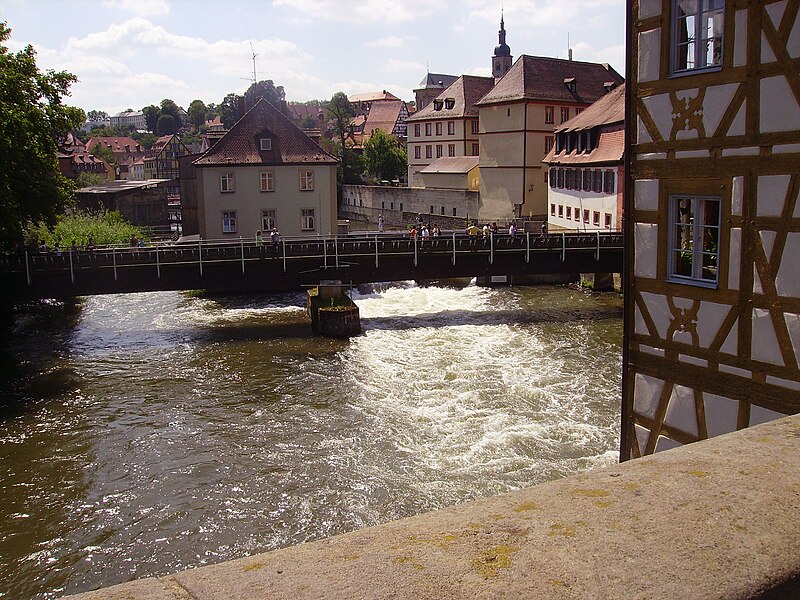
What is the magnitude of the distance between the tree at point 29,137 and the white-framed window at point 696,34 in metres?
22.3

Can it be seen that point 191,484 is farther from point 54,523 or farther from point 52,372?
point 52,372

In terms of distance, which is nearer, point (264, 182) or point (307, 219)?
point (264, 182)

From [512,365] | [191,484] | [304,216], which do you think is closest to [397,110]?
[304,216]

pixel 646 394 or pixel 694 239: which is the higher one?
pixel 694 239

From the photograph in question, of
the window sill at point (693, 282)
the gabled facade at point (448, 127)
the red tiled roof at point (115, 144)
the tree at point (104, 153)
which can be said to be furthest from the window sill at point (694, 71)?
the red tiled roof at point (115, 144)

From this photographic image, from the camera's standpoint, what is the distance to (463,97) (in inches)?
2798

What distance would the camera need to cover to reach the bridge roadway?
88.4ft

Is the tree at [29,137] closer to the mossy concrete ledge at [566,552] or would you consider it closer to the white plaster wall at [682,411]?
the white plaster wall at [682,411]

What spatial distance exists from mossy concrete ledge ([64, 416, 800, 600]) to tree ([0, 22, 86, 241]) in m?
25.1

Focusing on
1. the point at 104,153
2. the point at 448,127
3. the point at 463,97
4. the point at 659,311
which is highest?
the point at 104,153

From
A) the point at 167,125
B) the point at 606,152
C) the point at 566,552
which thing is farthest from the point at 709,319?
the point at 167,125

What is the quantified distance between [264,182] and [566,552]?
38762 mm

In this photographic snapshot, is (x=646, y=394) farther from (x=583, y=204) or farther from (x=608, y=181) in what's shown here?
(x=583, y=204)

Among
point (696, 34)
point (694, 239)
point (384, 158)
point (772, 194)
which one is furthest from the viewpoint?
point (384, 158)
